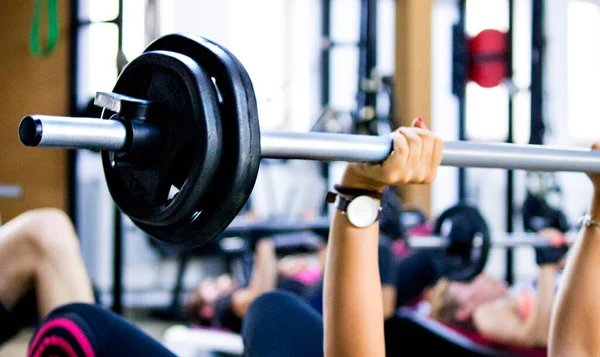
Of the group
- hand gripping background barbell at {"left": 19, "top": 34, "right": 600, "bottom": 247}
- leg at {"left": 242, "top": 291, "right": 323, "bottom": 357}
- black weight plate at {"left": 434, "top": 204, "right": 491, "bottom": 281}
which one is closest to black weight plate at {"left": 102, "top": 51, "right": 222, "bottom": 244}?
hand gripping background barbell at {"left": 19, "top": 34, "right": 600, "bottom": 247}

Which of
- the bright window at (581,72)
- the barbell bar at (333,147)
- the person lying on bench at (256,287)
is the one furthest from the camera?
the bright window at (581,72)

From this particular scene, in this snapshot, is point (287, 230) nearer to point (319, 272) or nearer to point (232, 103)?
point (319, 272)

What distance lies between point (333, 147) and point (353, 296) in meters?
0.20

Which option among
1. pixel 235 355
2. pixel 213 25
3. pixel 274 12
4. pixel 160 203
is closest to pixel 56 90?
pixel 213 25

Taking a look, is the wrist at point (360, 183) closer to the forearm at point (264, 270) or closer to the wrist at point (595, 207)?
the wrist at point (595, 207)

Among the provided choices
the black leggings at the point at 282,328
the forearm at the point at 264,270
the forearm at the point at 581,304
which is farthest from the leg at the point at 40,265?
the forearm at the point at 264,270

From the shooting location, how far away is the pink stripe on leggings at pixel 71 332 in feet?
2.84

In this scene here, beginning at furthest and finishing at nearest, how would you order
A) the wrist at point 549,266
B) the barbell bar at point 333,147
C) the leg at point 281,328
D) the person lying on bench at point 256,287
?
the person lying on bench at point 256,287
the wrist at point 549,266
the leg at point 281,328
the barbell bar at point 333,147

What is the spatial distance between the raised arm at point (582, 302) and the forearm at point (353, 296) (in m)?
0.32

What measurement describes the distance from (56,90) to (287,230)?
1869 mm

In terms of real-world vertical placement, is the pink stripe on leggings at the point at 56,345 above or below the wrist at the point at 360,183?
below

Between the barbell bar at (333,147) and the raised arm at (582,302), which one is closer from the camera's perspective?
the barbell bar at (333,147)

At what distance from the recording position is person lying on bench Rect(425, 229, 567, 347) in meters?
2.14

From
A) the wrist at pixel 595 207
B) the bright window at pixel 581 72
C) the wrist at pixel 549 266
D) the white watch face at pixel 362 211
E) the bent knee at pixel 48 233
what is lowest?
the wrist at pixel 549 266
